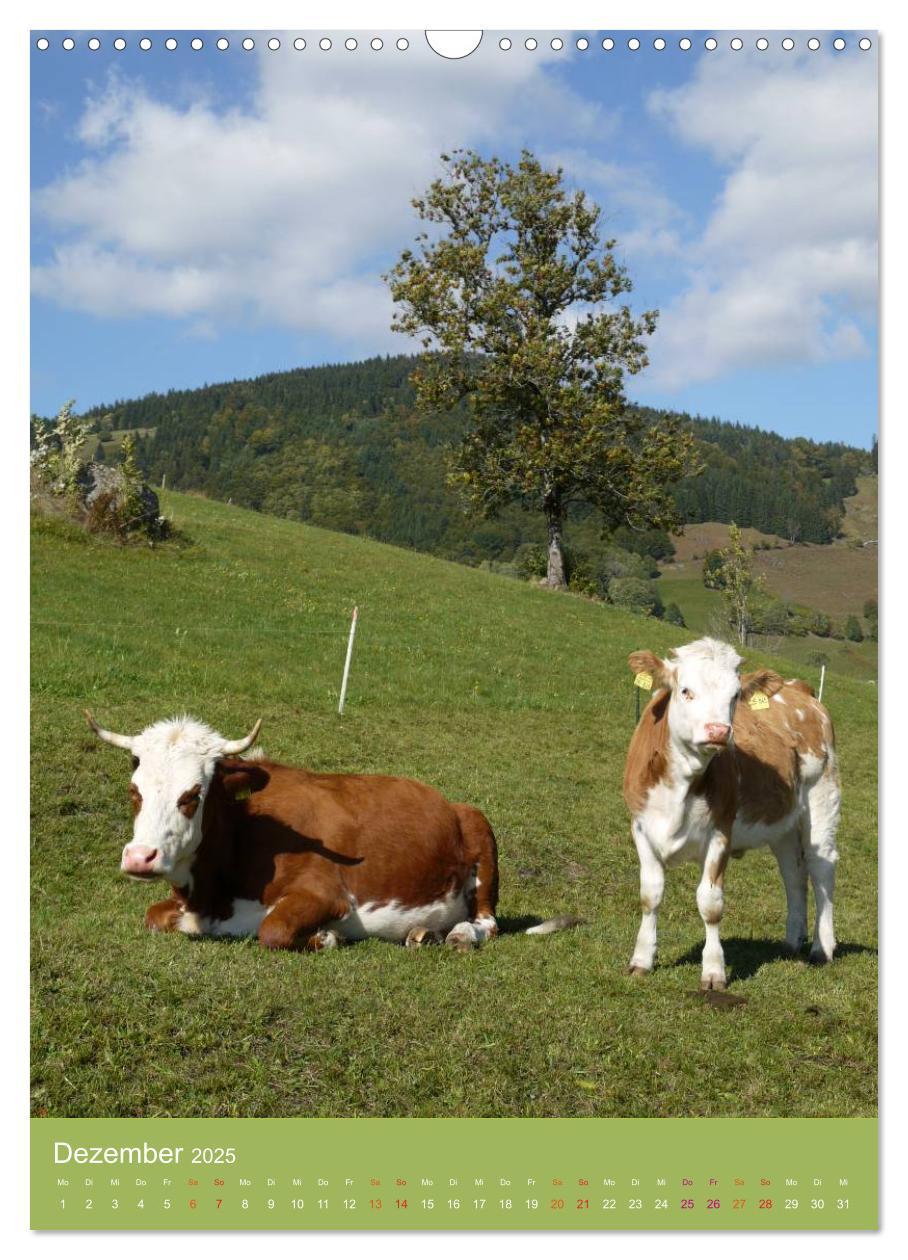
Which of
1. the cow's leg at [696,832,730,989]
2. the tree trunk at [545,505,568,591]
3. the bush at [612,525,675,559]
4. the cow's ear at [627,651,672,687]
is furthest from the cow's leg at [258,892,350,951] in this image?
the bush at [612,525,675,559]

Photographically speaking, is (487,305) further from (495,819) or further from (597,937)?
(597,937)

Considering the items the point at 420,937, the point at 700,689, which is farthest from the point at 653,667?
the point at 420,937

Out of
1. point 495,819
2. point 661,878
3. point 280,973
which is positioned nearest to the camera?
point 280,973

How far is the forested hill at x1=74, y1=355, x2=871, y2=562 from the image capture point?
11616 mm

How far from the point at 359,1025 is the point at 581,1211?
6.83ft

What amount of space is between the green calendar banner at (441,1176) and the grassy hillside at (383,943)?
1.56 ft

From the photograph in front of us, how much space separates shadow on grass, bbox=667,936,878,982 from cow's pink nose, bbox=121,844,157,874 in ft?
12.9

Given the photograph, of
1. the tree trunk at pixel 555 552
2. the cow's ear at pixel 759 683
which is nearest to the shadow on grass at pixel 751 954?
the cow's ear at pixel 759 683

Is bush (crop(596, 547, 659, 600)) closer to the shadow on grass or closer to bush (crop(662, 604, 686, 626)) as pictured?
bush (crop(662, 604, 686, 626))

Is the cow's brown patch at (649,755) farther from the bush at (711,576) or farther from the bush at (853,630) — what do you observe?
the bush at (711,576)

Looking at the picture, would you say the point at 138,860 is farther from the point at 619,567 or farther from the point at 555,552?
the point at 619,567

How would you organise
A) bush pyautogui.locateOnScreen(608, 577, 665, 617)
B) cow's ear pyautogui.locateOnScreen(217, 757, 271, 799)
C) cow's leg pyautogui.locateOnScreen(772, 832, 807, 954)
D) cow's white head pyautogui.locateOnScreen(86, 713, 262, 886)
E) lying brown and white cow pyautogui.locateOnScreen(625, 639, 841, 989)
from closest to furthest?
cow's white head pyautogui.locateOnScreen(86, 713, 262, 886), lying brown and white cow pyautogui.locateOnScreen(625, 639, 841, 989), cow's ear pyautogui.locateOnScreen(217, 757, 271, 799), cow's leg pyautogui.locateOnScreen(772, 832, 807, 954), bush pyautogui.locateOnScreen(608, 577, 665, 617)

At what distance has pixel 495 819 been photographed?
14.5 meters
